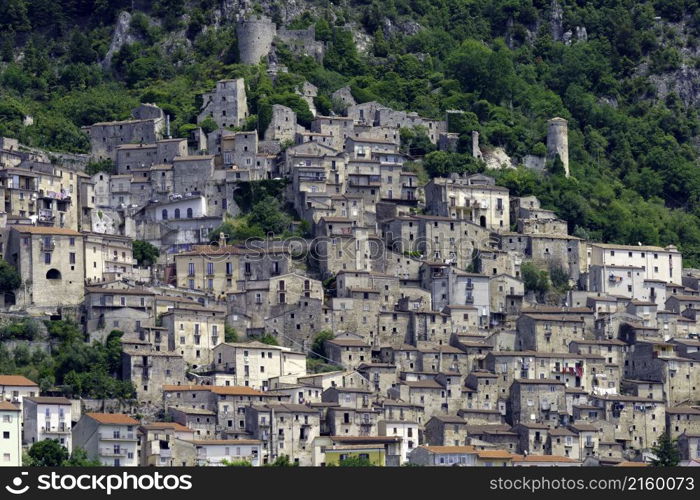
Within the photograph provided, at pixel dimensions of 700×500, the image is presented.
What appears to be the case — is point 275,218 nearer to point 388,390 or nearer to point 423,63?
point 388,390

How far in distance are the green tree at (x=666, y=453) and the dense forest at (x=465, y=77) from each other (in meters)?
20.9

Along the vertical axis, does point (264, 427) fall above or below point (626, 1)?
below

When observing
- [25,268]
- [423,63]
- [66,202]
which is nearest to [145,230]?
[66,202]

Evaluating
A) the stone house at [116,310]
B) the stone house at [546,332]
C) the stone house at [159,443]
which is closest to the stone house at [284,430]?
the stone house at [159,443]

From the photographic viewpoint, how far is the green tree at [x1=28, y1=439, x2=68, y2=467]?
87.6 metres

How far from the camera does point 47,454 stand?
289 ft

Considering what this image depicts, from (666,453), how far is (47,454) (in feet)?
84.4

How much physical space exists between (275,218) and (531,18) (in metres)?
38.4

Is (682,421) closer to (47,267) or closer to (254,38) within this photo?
(47,267)

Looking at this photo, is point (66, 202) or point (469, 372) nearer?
point (469, 372)

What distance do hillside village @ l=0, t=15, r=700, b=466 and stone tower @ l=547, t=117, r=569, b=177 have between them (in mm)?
4466

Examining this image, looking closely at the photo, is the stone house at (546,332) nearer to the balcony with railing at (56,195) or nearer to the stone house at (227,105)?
the balcony with railing at (56,195)

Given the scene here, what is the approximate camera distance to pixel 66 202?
109500 millimetres
